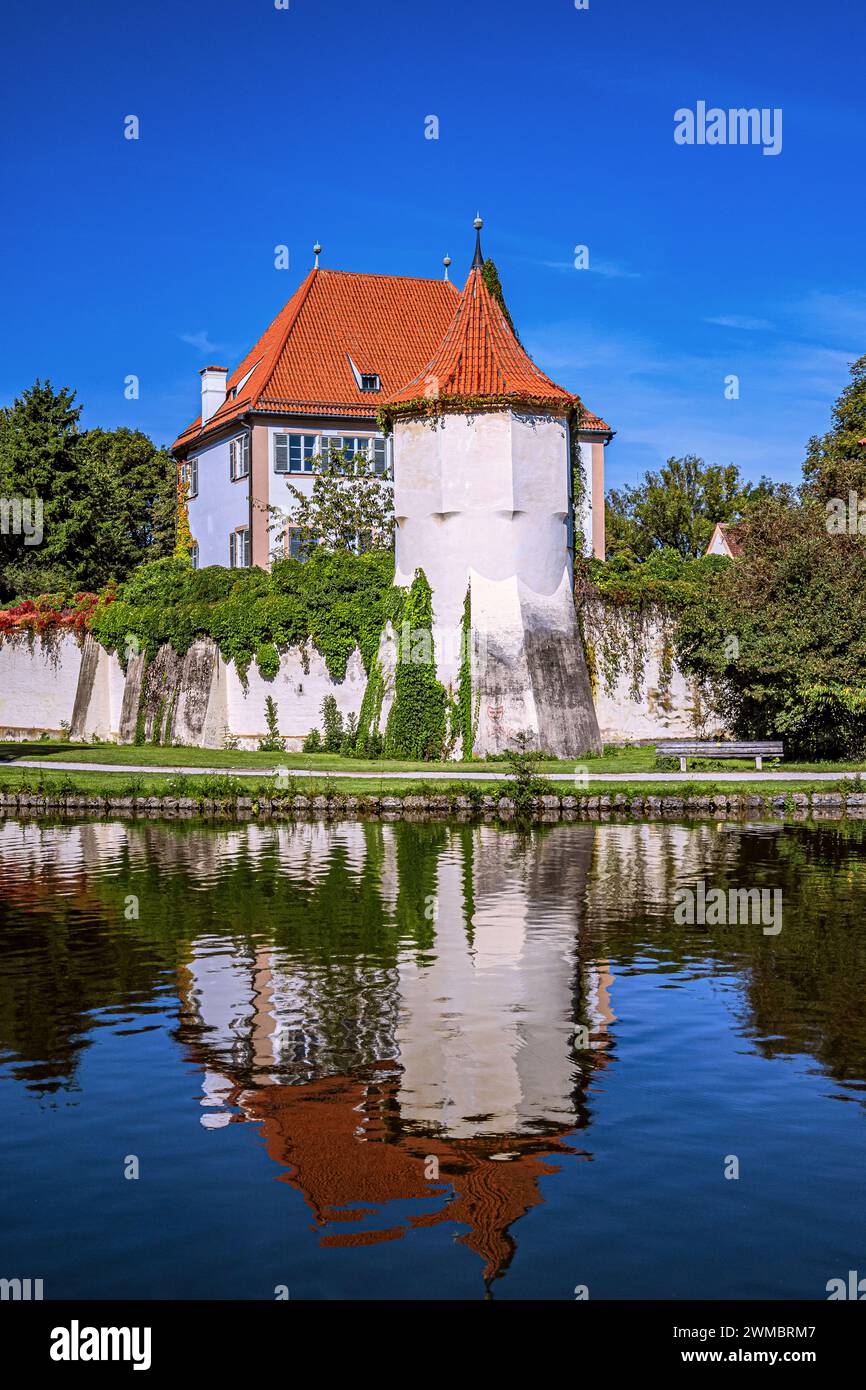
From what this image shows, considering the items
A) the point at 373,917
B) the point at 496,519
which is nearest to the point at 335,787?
the point at 496,519

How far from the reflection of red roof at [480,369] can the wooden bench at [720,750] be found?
8.66 meters

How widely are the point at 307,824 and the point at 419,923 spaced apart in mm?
10908

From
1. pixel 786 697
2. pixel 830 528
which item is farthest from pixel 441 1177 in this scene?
pixel 830 528

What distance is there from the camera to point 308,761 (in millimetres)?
35812

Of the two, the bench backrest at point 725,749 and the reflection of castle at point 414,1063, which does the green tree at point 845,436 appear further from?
the reflection of castle at point 414,1063

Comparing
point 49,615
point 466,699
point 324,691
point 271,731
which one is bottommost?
point 271,731

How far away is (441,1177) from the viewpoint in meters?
8.16

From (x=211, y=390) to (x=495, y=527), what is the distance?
24327mm

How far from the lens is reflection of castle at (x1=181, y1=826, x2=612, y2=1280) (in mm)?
8016

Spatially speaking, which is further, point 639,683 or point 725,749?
point 639,683

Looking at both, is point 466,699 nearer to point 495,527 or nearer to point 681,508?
point 495,527

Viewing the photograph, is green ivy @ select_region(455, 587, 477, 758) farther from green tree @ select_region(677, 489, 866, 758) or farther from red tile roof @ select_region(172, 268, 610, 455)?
red tile roof @ select_region(172, 268, 610, 455)

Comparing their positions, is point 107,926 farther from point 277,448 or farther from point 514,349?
point 277,448

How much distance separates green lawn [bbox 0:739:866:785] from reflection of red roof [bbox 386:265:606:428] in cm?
849
